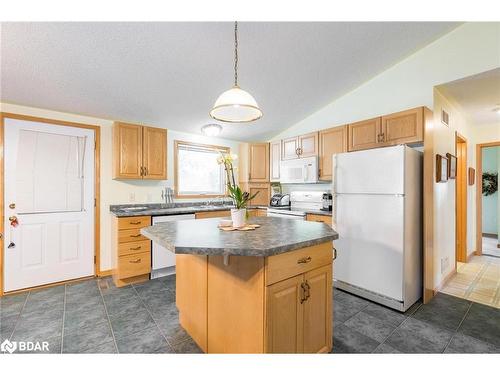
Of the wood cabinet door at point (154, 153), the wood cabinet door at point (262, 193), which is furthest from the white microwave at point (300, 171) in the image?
the wood cabinet door at point (154, 153)

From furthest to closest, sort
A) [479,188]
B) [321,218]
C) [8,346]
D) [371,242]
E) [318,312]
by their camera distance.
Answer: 1. [479,188]
2. [321,218]
3. [371,242]
4. [8,346]
5. [318,312]

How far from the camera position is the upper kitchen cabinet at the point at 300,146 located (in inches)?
147

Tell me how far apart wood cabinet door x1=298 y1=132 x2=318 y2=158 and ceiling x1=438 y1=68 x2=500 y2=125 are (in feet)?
5.19

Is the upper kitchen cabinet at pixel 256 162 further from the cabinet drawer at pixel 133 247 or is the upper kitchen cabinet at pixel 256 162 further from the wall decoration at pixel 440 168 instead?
the wall decoration at pixel 440 168

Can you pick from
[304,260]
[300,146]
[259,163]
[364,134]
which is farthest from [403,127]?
[259,163]

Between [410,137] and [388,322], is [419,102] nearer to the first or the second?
[410,137]

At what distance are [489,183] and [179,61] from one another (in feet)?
25.0

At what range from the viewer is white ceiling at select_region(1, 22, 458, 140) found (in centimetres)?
203

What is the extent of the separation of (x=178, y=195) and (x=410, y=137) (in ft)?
11.0

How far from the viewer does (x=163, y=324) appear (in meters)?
2.11

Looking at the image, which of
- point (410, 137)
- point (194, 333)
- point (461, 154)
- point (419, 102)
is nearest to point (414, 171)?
point (410, 137)

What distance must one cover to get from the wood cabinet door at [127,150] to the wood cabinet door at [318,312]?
2.77m

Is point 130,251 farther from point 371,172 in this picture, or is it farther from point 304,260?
point 371,172

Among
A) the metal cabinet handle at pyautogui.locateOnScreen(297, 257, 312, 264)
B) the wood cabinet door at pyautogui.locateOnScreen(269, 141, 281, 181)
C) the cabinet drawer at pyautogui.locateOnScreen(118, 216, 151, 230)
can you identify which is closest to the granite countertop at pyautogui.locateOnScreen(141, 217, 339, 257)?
the metal cabinet handle at pyautogui.locateOnScreen(297, 257, 312, 264)
